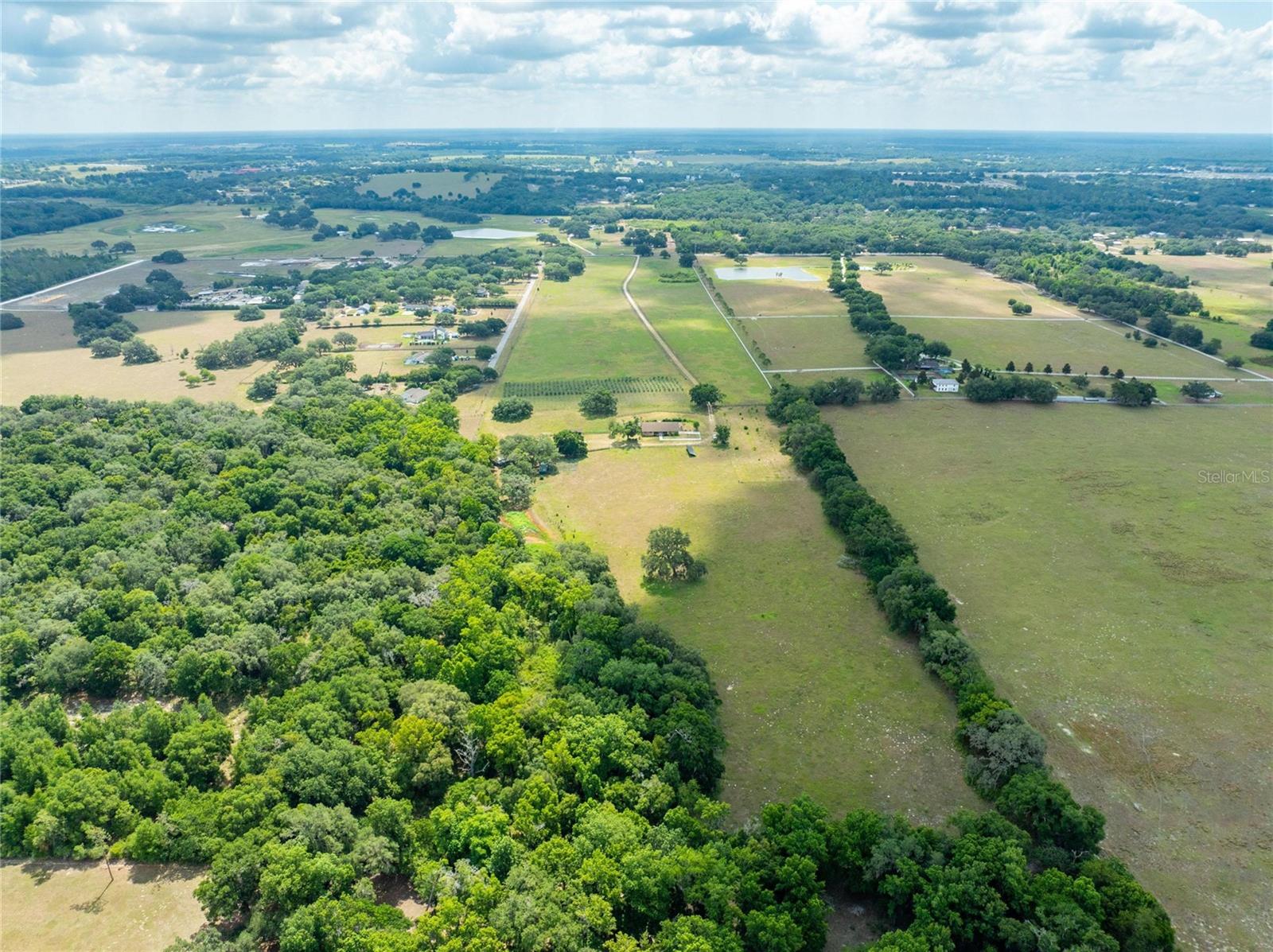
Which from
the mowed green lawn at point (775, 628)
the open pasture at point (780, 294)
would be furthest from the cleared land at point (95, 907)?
the open pasture at point (780, 294)

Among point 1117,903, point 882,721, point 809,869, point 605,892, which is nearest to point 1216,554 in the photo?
point 882,721

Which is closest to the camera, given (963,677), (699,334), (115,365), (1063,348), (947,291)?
(963,677)

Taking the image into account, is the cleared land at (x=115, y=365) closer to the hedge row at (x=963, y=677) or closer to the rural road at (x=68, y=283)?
the rural road at (x=68, y=283)

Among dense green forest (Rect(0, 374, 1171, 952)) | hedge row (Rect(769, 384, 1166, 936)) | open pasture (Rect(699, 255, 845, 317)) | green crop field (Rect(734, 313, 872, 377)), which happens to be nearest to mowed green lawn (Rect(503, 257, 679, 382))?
green crop field (Rect(734, 313, 872, 377))

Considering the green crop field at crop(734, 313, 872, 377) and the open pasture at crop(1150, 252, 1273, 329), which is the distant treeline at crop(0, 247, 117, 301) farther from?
the open pasture at crop(1150, 252, 1273, 329)

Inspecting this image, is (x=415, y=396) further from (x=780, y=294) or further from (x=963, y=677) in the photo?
(x=780, y=294)

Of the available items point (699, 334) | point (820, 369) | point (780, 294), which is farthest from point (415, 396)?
point (780, 294)
